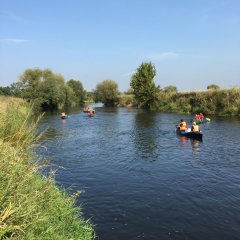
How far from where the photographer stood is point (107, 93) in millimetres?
100250

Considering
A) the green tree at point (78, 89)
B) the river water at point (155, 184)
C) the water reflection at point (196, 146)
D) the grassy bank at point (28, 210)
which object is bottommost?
the river water at point (155, 184)

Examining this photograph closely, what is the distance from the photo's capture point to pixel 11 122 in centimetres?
1098

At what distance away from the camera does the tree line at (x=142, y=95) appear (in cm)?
4778

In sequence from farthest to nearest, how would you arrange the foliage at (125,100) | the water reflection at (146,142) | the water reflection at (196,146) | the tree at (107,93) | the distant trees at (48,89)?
the tree at (107,93) → the foliage at (125,100) → the distant trees at (48,89) → the water reflection at (196,146) → the water reflection at (146,142)

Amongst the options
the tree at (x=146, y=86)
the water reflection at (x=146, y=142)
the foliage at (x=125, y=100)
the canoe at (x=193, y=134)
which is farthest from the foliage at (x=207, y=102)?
the foliage at (x=125, y=100)

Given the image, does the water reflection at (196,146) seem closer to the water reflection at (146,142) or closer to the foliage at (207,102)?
Result: the water reflection at (146,142)

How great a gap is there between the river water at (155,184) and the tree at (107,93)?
72876mm

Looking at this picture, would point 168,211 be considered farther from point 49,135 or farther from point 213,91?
point 213,91

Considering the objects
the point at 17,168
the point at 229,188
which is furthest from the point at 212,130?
the point at 17,168

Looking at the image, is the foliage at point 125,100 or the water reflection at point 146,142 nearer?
the water reflection at point 146,142

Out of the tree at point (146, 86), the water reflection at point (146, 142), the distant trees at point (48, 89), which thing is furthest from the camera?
the distant trees at point (48, 89)

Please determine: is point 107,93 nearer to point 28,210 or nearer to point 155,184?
point 155,184

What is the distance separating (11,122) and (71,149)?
37.3 ft

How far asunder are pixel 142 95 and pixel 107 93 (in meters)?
34.0
